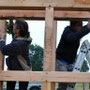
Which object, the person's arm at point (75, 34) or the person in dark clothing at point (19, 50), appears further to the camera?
the person in dark clothing at point (19, 50)

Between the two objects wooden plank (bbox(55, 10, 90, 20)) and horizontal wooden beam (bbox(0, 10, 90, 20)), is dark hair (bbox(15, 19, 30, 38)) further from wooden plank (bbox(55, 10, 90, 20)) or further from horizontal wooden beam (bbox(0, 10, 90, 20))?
wooden plank (bbox(55, 10, 90, 20))

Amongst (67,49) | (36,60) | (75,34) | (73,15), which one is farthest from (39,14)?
(36,60)

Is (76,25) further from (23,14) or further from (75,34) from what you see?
(23,14)

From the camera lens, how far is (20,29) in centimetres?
302

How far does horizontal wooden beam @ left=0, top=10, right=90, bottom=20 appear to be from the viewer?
2.51 metres

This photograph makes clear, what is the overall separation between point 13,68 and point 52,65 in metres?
0.70

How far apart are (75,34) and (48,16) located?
0.44 meters

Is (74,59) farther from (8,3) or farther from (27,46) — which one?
(8,3)

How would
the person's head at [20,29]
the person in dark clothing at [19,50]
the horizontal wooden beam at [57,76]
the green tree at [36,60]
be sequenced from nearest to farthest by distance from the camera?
1. the horizontal wooden beam at [57,76]
2. the person in dark clothing at [19,50]
3. the person's head at [20,29]
4. the green tree at [36,60]

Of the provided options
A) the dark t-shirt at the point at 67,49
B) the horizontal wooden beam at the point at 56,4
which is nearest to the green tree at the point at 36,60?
the dark t-shirt at the point at 67,49

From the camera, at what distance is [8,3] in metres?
2.56

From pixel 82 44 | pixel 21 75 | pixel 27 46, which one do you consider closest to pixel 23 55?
pixel 27 46

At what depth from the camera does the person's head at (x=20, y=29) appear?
302 cm

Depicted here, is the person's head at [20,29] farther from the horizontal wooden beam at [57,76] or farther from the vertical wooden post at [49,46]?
the horizontal wooden beam at [57,76]
